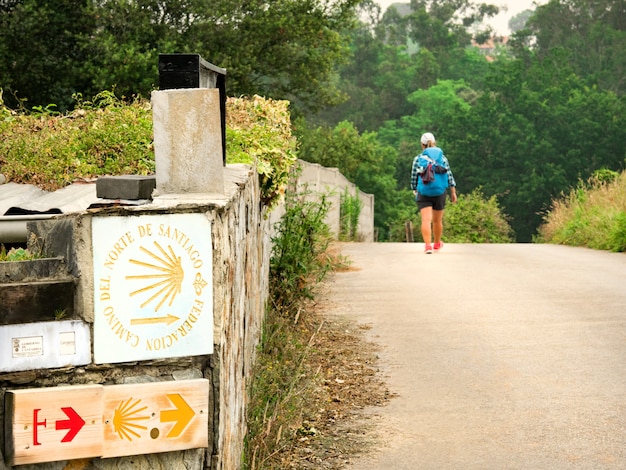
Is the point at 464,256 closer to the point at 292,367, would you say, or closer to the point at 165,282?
the point at 292,367

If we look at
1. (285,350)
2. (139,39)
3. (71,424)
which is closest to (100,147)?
(285,350)

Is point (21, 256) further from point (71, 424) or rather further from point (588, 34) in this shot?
point (588, 34)

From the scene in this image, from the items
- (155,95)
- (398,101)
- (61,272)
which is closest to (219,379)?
(61,272)

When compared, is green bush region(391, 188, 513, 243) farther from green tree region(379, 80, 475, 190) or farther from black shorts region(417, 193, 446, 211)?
green tree region(379, 80, 475, 190)

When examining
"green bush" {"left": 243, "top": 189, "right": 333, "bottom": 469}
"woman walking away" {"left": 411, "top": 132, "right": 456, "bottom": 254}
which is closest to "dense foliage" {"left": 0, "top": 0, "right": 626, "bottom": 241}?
"green bush" {"left": 243, "top": 189, "right": 333, "bottom": 469}

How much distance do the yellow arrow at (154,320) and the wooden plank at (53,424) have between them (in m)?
0.27

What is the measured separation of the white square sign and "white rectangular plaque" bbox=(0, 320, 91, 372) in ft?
0.19

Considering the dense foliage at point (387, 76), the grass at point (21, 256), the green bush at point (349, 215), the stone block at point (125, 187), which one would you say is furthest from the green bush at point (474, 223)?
the grass at point (21, 256)

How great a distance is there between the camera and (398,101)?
79.5 meters

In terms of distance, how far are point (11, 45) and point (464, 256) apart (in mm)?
17124

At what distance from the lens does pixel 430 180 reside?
14000 mm

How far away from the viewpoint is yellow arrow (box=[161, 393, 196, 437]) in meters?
4.07

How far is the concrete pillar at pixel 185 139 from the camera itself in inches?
175

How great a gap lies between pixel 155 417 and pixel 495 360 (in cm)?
444
